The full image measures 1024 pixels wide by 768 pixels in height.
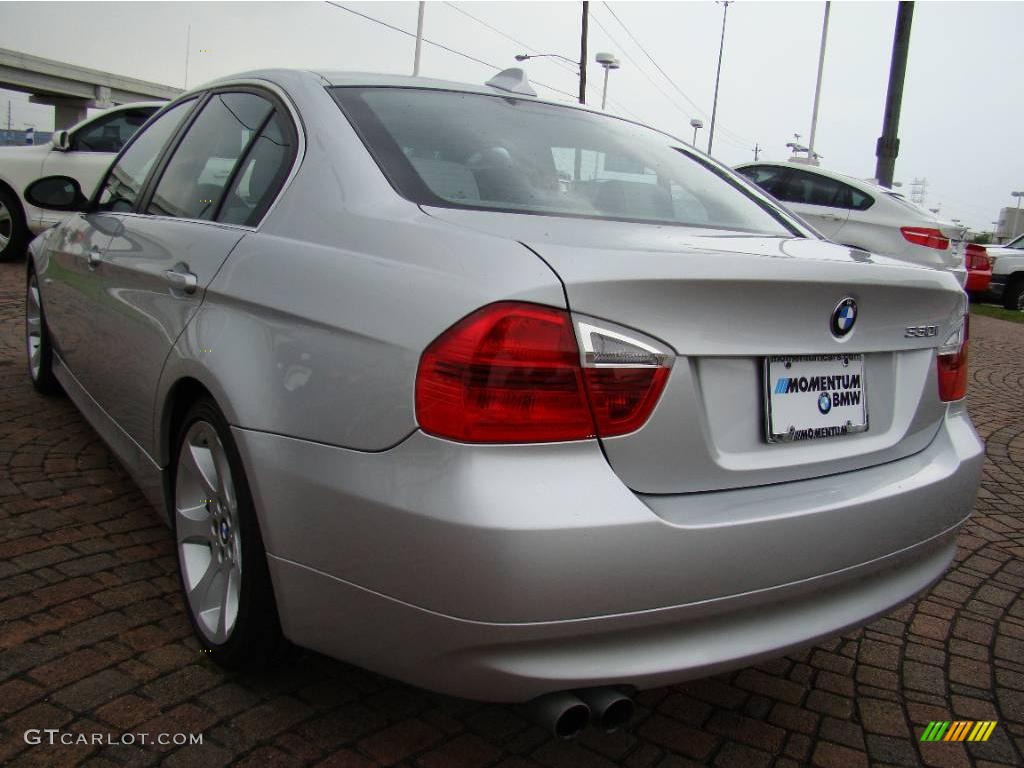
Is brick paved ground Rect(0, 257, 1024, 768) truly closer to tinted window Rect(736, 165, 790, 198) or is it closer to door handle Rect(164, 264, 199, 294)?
door handle Rect(164, 264, 199, 294)

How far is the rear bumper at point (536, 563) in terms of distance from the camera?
1.68m

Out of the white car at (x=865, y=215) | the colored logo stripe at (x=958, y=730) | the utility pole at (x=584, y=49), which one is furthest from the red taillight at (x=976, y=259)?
the utility pole at (x=584, y=49)

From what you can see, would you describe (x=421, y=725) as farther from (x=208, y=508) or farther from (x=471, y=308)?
(x=471, y=308)

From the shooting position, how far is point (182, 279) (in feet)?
8.42

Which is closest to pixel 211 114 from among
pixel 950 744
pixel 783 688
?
pixel 783 688

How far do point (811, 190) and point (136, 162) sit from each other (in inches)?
364

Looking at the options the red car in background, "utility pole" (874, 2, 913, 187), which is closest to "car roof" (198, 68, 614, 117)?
"utility pole" (874, 2, 913, 187)

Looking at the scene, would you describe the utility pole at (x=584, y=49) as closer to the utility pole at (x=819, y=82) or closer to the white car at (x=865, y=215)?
the utility pole at (x=819, y=82)

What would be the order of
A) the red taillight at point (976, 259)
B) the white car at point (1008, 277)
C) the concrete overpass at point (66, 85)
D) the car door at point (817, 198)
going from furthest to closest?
the concrete overpass at point (66, 85), the white car at point (1008, 277), the red taillight at point (976, 259), the car door at point (817, 198)

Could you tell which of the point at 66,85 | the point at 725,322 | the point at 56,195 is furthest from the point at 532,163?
the point at 66,85

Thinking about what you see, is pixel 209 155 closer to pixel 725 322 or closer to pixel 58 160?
pixel 725 322

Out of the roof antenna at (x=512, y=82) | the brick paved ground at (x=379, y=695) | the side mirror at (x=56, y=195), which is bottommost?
the brick paved ground at (x=379, y=695)

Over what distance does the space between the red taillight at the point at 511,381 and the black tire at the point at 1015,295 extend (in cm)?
1910

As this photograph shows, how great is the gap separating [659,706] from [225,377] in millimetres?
1355
